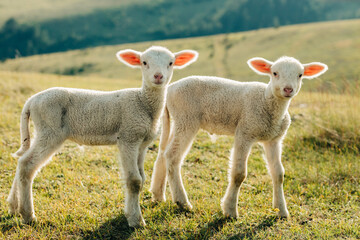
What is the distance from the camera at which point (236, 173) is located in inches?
209

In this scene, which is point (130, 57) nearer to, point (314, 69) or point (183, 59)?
point (183, 59)

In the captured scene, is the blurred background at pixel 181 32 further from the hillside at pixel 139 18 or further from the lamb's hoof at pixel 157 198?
the lamb's hoof at pixel 157 198

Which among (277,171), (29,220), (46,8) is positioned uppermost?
(46,8)

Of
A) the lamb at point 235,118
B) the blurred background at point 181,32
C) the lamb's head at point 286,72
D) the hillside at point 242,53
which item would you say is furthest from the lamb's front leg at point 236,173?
the hillside at point 242,53

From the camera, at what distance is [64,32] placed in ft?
421

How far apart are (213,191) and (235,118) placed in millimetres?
1404

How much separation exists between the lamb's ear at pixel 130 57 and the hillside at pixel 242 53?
1571 inches

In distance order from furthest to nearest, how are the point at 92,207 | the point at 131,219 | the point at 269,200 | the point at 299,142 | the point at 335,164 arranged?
1. the point at 299,142
2. the point at 335,164
3. the point at 269,200
4. the point at 92,207
5. the point at 131,219

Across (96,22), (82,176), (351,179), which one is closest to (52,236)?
(82,176)

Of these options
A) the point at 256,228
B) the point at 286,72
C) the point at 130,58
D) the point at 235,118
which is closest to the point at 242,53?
the point at 235,118

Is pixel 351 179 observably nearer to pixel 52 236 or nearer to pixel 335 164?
pixel 335 164

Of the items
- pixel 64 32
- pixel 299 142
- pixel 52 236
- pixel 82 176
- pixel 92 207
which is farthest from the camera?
pixel 64 32

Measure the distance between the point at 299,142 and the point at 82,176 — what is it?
4.66 meters

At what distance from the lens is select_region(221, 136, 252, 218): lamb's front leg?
5.30 metres
